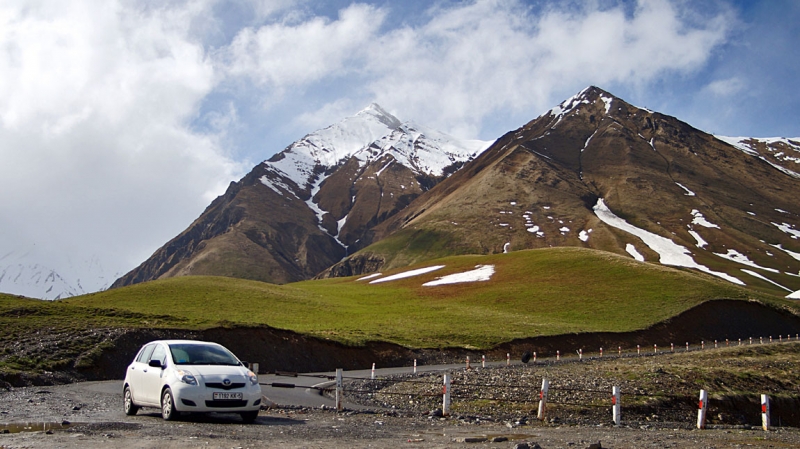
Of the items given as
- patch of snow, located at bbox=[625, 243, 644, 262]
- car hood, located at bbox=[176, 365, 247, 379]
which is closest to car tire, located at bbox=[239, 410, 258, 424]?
car hood, located at bbox=[176, 365, 247, 379]

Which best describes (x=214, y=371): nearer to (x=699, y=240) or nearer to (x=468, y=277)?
(x=468, y=277)

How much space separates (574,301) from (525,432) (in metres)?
61.8

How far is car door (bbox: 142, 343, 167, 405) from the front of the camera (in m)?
16.8

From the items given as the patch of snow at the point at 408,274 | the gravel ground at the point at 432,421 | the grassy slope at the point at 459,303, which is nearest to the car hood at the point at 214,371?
the gravel ground at the point at 432,421

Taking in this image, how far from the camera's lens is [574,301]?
248ft

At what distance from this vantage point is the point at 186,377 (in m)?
16.0

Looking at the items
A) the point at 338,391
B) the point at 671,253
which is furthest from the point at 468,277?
the point at 671,253

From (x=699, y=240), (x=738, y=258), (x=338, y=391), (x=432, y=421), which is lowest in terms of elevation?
(x=432, y=421)

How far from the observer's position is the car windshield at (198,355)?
17.0 meters

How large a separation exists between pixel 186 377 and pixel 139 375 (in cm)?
268

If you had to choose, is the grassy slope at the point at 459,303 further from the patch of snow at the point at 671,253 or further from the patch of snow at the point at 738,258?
the patch of snow at the point at 738,258

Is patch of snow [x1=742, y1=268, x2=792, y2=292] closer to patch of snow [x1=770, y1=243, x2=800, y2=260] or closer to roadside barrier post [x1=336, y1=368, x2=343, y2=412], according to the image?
patch of snow [x1=770, y1=243, x2=800, y2=260]

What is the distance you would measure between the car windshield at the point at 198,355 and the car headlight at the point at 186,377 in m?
0.64

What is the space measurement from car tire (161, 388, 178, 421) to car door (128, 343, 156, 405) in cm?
124
